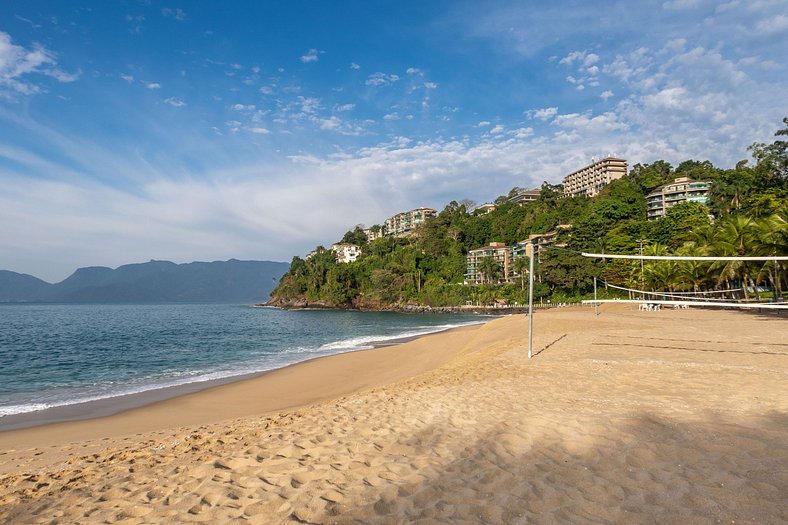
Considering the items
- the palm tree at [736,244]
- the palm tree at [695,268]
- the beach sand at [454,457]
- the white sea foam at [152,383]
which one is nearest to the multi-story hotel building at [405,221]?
the palm tree at [695,268]

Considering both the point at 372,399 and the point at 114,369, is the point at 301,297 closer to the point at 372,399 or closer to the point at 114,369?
the point at 114,369

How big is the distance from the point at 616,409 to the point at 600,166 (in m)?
119

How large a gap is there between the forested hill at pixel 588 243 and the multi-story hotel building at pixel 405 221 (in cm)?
1126

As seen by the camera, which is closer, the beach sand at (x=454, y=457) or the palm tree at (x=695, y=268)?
the beach sand at (x=454, y=457)

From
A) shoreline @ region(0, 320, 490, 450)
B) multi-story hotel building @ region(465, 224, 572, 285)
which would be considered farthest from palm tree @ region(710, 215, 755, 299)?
multi-story hotel building @ region(465, 224, 572, 285)

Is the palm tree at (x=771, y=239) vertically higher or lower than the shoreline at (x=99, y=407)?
higher

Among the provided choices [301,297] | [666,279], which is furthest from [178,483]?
[301,297]

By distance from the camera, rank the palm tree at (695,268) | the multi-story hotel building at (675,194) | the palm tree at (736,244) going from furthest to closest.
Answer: the multi-story hotel building at (675,194), the palm tree at (695,268), the palm tree at (736,244)

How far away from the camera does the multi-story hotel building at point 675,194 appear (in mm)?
77562

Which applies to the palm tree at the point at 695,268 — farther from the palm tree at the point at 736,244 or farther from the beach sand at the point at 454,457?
the beach sand at the point at 454,457

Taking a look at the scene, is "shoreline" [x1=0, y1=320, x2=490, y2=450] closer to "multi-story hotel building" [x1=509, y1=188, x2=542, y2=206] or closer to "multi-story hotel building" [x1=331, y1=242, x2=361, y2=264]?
"multi-story hotel building" [x1=509, y1=188, x2=542, y2=206]

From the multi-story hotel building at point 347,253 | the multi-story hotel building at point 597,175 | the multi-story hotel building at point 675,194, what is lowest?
the multi-story hotel building at point 347,253

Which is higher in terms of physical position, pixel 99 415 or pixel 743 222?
pixel 743 222

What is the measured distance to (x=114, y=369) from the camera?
17922mm
